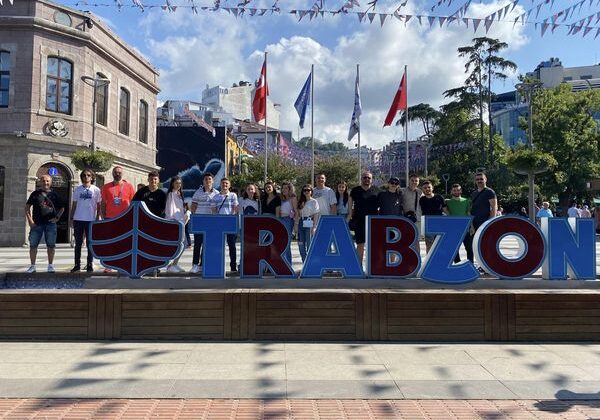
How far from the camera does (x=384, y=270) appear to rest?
7.40 meters

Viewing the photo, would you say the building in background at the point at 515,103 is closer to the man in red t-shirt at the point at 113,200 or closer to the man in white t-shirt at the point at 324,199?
the man in white t-shirt at the point at 324,199

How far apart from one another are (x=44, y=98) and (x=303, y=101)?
13055mm

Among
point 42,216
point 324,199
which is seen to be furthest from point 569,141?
point 42,216

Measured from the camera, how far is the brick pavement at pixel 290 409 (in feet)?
13.0

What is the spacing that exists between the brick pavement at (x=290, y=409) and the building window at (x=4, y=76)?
Answer: 21.0m

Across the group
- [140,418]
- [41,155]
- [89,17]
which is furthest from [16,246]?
[140,418]

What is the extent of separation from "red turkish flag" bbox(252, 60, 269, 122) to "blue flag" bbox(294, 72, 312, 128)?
2.48 meters

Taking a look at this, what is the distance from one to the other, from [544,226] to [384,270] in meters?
2.58

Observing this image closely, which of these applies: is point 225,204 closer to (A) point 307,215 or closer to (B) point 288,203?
(B) point 288,203

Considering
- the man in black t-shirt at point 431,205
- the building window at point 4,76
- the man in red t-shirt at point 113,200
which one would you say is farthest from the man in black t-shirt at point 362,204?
the building window at point 4,76

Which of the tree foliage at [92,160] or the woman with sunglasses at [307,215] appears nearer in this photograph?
the woman with sunglasses at [307,215]

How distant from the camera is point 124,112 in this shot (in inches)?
1078

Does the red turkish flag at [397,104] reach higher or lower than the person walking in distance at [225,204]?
higher

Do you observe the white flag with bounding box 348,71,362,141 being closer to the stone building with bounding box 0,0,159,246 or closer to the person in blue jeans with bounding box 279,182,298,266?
the stone building with bounding box 0,0,159,246
